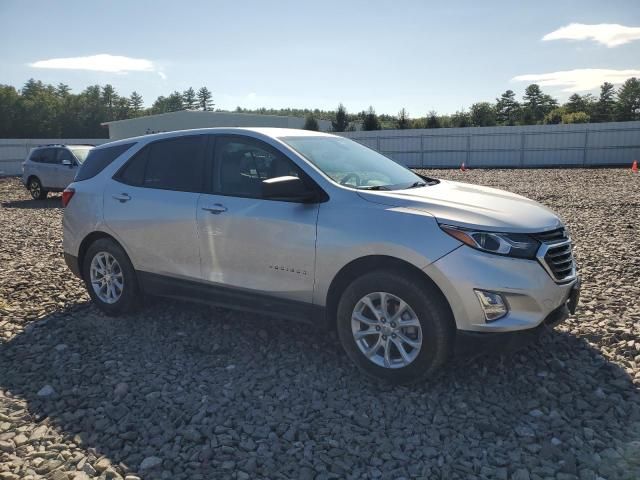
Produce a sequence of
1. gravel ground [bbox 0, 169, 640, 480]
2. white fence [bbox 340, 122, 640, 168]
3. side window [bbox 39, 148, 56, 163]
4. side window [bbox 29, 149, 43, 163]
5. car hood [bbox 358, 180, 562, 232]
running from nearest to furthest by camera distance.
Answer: gravel ground [bbox 0, 169, 640, 480] < car hood [bbox 358, 180, 562, 232] < side window [bbox 39, 148, 56, 163] < side window [bbox 29, 149, 43, 163] < white fence [bbox 340, 122, 640, 168]

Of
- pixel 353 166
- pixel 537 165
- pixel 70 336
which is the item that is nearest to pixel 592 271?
pixel 353 166

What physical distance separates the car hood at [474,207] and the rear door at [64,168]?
1408 cm

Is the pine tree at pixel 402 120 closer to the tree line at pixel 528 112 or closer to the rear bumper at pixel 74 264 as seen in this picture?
the tree line at pixel 528 112

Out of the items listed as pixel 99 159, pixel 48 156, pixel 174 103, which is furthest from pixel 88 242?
pixel 174 103

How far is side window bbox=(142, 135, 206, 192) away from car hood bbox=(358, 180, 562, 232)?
5.48 ft

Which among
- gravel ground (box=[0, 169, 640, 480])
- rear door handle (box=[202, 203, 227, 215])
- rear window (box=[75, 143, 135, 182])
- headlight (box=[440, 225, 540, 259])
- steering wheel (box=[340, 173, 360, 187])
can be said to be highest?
rear window (box=[75, 143, 135, 182])

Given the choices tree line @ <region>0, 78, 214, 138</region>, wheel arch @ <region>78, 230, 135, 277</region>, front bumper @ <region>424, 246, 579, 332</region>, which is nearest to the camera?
front bumper @ <region>424, 246, 579, 332</region>

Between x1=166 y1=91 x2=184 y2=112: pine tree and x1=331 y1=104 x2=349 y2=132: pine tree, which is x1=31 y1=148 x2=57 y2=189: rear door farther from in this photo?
x1=166 y1=91 x2=184 y2=112: pine tree

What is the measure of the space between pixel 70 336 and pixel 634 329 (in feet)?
16.4

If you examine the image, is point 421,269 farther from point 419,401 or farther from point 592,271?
point 592,271

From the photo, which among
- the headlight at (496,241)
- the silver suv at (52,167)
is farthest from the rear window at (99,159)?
the silver suv at (52,167)

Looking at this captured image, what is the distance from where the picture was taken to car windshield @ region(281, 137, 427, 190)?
4172mm

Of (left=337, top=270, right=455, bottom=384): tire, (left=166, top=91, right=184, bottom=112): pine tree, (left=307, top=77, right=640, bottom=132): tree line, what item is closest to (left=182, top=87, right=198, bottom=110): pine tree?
(left=166, top=91, right=184, bottom=112): pine tree

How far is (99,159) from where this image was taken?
542 cm
